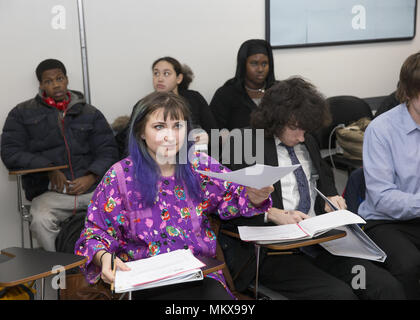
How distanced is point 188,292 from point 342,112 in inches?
97.9

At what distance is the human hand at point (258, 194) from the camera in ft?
5.90

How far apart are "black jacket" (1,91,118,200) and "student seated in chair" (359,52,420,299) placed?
1.70 meters

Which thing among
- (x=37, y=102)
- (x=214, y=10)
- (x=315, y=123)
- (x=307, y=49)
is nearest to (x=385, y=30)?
(x=307, y=49)

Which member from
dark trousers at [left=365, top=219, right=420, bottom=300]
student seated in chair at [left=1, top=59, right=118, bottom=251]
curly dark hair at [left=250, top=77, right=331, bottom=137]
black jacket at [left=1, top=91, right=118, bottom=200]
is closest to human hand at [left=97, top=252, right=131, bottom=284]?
curly dark hair at [left=250, top=77, right=331, bottom=137]

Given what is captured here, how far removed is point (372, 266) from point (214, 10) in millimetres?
2465

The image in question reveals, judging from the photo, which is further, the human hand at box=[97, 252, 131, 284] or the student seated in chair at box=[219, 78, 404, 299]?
the student seated in chair at box=[219, 78, 404, 299]

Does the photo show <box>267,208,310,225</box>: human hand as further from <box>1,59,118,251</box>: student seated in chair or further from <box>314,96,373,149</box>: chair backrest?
<box>314,96,373,149</box>: chair backrest

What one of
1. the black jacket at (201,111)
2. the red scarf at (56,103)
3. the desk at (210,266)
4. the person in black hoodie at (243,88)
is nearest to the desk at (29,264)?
the desk at (210,266)

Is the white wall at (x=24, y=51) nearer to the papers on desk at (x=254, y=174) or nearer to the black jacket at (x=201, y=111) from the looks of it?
the black jacket at (x=201, y=111)

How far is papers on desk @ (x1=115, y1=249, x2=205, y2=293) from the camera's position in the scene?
53.8 inches

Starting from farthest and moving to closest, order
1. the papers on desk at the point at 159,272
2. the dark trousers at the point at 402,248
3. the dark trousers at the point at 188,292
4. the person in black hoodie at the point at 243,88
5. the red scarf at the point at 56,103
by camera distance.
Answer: the person in black hoodie at the point at 243,88 → the red scarf at the point at 56,103 → the dark trousers at the point at 402,248 → the dark trousers at the point at 188,292 → the papers on desk at the point at 159,272

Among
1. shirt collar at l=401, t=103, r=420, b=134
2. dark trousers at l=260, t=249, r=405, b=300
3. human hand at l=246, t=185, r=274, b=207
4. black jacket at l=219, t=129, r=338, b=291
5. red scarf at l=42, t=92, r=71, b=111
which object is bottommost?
dark trousers at l=260, t=249, r=405, b=300

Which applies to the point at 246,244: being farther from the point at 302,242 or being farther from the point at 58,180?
the point at 58,180

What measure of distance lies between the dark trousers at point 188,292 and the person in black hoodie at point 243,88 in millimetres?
2009
